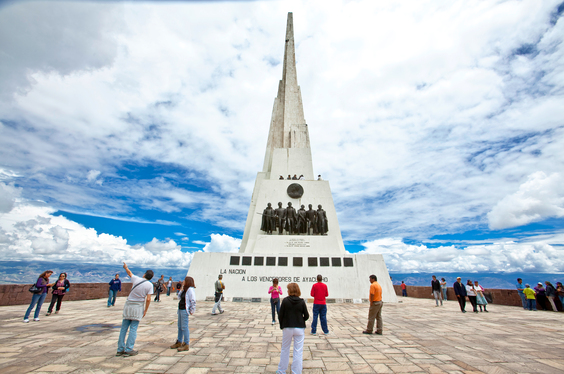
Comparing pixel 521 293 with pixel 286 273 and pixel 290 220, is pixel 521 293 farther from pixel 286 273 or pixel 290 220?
pixel 290 220

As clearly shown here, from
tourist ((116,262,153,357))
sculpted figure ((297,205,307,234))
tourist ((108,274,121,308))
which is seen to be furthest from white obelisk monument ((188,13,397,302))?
tourist ((116,262,153,357))

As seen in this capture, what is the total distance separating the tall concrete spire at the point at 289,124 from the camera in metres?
19.9

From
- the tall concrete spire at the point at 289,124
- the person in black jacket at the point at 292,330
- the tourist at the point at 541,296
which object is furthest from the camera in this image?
the tall concrete spire at the point at 289,124

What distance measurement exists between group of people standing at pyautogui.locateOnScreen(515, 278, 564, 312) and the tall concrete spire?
1298cm

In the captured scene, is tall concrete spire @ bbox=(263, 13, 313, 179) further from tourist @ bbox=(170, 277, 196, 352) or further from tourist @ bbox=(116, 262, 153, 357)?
tourist @ bbox=(116, 262, 153, 357)

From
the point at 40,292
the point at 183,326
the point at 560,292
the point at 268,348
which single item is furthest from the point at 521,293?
the point at 40,292

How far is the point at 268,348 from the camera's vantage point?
16.1ft

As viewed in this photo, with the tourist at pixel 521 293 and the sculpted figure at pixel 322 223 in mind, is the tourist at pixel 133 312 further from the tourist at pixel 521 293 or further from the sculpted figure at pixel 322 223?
the tourist at pixel 521 293

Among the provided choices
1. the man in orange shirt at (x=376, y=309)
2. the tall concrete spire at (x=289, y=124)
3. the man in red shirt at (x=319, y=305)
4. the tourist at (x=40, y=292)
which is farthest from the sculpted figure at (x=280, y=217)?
the tourist at (x=40, y=292)

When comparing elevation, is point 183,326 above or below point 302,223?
below

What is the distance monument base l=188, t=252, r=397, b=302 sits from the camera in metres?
12.3

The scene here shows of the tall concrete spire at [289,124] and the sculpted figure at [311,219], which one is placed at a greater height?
the tall concrete spire at [289,124]

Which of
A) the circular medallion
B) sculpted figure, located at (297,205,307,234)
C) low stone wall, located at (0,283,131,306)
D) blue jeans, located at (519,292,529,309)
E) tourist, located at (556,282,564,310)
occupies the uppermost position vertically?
the circular medallion

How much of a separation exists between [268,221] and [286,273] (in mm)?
3582
